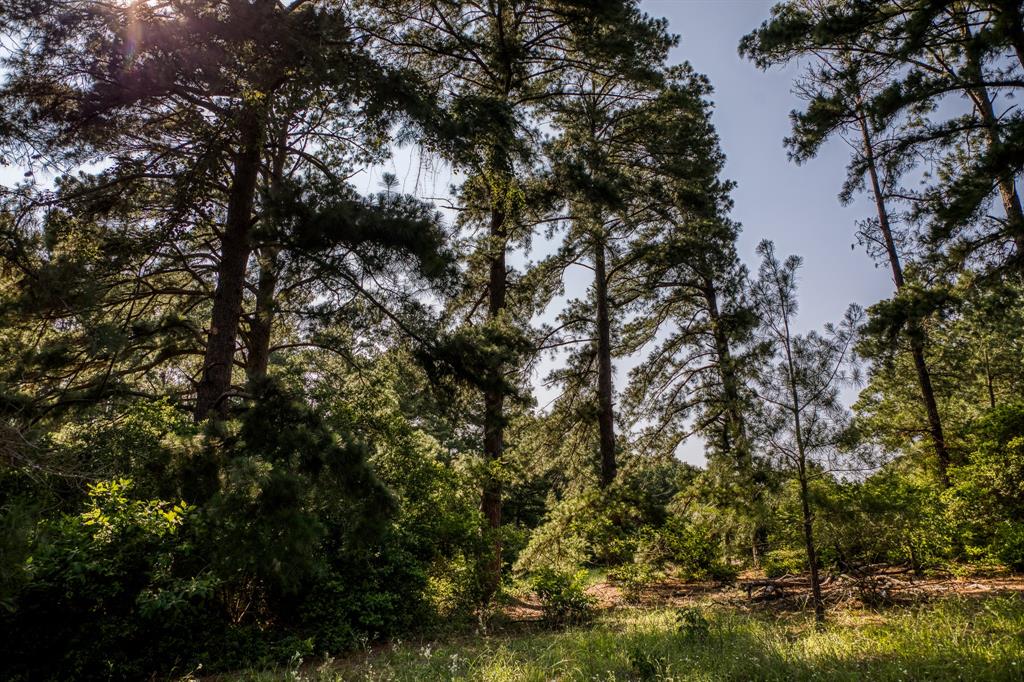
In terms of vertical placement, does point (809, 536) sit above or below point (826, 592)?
above

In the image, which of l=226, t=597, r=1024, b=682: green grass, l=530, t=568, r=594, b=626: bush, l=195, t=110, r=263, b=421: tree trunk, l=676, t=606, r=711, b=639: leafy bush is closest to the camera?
l=226, t=597, r=1024, b=682: green grass

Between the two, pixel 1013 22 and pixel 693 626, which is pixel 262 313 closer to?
pixel 693 626

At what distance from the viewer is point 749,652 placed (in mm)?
5305

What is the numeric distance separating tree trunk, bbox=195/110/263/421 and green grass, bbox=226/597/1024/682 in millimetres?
3478

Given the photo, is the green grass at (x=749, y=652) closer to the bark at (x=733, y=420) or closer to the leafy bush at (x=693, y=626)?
the leafy bush at (x=693, y=626)

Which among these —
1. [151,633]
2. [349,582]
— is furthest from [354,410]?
[151,633]

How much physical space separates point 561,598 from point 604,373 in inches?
245

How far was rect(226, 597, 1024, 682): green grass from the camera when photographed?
4.49 metres

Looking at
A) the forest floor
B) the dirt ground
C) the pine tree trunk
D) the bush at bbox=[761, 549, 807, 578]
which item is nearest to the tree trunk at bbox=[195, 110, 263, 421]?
the forest floor

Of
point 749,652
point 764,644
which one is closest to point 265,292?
point 749,652

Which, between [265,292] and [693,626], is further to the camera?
[265,292]

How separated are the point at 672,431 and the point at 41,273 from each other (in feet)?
43.6

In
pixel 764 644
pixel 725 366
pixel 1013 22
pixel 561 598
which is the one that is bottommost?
pixel 561 598

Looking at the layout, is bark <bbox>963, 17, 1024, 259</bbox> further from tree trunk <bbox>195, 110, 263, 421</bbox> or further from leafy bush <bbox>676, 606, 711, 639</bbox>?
tree trunk <bbox>195, 110, 263, 421</bbox>
